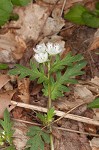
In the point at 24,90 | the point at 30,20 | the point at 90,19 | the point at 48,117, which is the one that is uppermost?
the point at 30,20

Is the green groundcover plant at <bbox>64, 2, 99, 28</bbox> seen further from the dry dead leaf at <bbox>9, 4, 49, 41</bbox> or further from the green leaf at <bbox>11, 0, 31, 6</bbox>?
the green leaf at <bbox>11, 0, 31, 6</bbox>

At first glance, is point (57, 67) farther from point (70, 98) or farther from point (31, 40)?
point (31, 40)

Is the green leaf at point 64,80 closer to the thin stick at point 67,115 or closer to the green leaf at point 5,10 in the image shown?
the thin stick at point 67,115

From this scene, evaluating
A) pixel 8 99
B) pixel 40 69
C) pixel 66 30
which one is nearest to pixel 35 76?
pixel 40 69

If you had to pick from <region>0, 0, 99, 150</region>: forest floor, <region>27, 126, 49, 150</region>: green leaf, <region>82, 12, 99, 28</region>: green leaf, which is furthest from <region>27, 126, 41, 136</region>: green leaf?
<region>82, 12, 99, 28</region>: green leaf

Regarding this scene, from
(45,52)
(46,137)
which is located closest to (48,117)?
(46,137)

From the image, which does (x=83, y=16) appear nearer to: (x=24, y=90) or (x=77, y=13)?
(x=77, y=13)

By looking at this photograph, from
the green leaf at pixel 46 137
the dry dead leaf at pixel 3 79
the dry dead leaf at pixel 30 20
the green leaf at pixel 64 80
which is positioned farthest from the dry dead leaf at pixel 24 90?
the dry dead leaf at pixel 30 20
